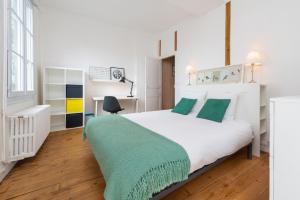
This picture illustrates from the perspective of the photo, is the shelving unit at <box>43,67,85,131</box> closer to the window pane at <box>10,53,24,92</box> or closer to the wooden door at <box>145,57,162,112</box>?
the window pane at <box>10,53,24,92</box>

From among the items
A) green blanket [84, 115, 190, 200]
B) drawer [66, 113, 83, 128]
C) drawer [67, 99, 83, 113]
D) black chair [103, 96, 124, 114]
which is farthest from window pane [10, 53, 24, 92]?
green blanket [84, 115, 190, 200]

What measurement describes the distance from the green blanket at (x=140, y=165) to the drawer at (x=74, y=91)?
2.61m

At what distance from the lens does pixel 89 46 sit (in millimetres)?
3936

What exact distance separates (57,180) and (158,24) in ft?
14.2

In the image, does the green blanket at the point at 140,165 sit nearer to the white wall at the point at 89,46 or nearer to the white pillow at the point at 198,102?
the white pillow at the point at 198,102

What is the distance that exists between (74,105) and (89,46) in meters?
1.68

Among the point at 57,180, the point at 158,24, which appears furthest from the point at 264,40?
the point at 57,180

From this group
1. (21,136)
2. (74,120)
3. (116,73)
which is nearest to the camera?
(21,136)

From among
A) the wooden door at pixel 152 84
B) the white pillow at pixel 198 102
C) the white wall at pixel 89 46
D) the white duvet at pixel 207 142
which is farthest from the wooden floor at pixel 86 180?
the wooden door at pixel 152 84

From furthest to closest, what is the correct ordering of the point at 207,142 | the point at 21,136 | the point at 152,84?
the point at 152,84 < the point at 21,136 < the point at 207,142

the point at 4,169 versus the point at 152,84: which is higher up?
the point at 152,84

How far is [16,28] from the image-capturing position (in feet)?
6.86

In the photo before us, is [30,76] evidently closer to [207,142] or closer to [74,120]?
[74,120]

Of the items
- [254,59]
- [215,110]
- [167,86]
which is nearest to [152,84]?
[167,86]
